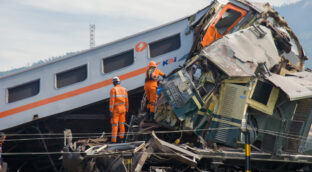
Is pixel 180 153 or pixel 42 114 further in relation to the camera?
pixel 42 114

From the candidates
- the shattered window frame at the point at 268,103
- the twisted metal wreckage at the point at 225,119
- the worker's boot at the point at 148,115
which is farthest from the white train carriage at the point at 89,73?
the shattered window frame at the point at 268,103

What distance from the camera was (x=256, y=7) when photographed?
8.55 metres

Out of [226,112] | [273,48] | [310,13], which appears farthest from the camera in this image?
[310,13]

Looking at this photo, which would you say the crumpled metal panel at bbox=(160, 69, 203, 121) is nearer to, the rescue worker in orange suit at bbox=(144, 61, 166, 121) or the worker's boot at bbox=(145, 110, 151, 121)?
the rescue worker in orange suit at bbox=(144, 61, 166, 121)

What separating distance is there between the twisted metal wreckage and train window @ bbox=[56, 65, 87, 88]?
78.3 inches

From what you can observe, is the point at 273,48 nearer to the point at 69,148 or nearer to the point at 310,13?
the point at 69,148

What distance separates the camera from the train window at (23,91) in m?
8.81

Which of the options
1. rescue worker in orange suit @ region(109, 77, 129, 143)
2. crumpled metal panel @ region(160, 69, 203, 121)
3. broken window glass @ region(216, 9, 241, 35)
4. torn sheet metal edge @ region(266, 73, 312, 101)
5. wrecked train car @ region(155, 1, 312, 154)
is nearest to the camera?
torn sheet metal edge @ region(266, 73, 312, 101)

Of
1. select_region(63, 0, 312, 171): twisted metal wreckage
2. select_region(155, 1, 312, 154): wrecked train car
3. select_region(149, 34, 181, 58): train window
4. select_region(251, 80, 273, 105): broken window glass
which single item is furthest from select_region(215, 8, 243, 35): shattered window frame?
select_region(251, 80, 273, 105): broken window glass

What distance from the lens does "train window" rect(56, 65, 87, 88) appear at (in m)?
8.95

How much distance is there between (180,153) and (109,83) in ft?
11.4

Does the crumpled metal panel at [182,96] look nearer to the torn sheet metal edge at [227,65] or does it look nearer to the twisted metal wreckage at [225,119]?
the twisted metal wreckage at [225,119]

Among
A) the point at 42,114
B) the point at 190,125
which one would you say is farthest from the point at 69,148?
the point at 190,125

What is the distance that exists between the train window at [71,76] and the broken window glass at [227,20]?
396cm
